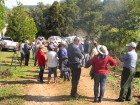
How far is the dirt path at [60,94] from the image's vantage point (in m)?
11.0

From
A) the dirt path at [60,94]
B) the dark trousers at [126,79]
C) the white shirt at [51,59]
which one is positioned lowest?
the dirt path at [60,94]

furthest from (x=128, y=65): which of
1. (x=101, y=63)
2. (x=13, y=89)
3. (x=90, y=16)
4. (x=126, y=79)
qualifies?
(x=90, y=16)

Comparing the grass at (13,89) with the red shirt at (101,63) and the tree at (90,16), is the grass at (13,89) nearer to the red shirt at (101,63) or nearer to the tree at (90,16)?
the red shirt at (101,63)

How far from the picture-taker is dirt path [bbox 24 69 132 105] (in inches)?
434

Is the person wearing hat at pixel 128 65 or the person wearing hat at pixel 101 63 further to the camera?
the person wearing hat at pixel 128 65

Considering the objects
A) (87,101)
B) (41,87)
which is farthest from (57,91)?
(87,101)

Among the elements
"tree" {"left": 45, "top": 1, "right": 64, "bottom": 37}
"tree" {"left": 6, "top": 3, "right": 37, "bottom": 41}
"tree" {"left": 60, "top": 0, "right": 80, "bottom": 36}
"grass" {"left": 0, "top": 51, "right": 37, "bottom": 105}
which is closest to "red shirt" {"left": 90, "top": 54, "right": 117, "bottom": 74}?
"grass" {"left": 0, "top": 51, "right": 37, "bottom": 105}

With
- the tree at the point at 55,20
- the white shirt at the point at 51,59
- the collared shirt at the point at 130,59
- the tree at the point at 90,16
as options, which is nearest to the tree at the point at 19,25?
the tree at the point at 55,20

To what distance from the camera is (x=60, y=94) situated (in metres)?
12.3

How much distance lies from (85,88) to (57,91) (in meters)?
1.40

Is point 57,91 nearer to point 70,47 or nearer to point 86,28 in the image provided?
point 70,47

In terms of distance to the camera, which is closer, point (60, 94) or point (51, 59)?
point (60, 94)

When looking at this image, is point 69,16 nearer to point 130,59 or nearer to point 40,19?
point 40,19

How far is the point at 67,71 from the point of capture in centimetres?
1511
